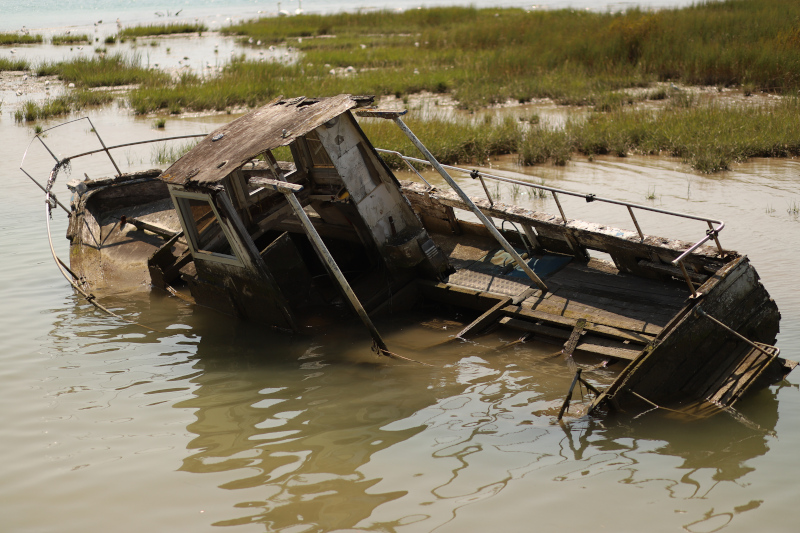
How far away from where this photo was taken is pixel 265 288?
7.68m

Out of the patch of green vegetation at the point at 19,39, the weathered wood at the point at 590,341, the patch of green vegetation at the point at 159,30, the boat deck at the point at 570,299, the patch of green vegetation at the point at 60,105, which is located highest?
the patch of green vegetation at the point at 159,30

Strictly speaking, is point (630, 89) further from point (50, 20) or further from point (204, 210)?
point (50, 20)

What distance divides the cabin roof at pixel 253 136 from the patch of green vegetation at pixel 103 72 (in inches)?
658

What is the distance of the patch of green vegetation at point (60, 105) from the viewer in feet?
65.5

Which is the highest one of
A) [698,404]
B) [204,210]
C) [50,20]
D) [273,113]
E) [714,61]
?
[50,20]

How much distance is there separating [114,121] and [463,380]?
16.2 m

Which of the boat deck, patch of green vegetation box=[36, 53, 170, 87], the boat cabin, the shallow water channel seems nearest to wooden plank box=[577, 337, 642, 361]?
the boat deck

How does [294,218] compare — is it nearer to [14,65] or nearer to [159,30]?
[14,65]

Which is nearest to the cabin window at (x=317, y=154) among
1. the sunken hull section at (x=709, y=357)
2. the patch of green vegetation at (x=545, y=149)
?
the sunken hull section at (x=709, y=357)

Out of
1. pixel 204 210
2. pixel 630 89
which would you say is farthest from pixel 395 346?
pixel 630 89

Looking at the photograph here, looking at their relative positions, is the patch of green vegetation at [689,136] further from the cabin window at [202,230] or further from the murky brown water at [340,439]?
the cabin window at [202,230]

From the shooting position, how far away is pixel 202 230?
8312 mm

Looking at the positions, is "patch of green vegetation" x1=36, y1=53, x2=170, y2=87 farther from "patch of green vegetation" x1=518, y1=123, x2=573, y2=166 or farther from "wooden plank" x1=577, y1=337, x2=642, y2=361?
"wooden plank" x1=577, y1=337, x2=642, y2=361

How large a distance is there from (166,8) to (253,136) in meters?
68.1
